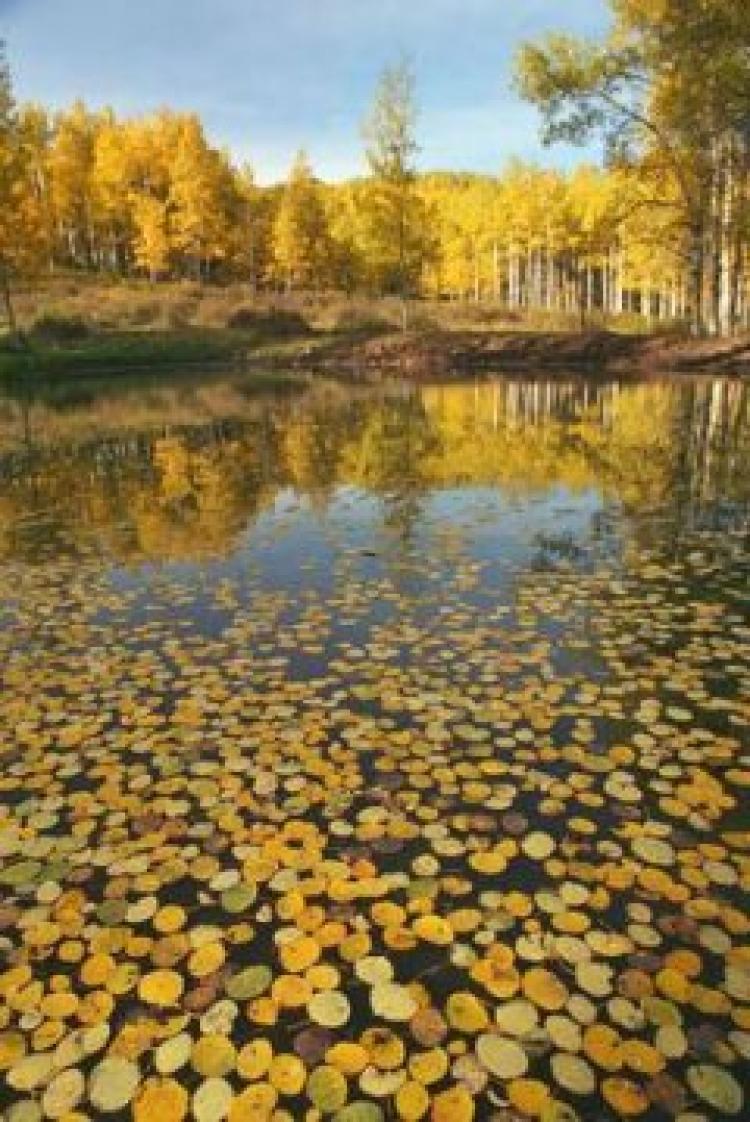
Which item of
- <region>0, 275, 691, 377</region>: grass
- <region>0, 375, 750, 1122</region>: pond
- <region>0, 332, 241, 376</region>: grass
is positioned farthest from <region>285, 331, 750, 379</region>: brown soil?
<region>0, 375, 750, 1122</region>: pond

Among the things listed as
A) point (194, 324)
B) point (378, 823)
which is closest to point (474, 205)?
point (194, 324)

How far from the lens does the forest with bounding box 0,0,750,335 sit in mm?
27828

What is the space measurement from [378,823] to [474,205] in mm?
75690

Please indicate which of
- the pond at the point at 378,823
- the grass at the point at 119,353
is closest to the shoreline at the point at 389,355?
the grass at the point at 119,353

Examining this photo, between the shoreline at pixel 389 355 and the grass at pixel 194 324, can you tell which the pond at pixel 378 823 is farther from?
the grass at pixel 194 324

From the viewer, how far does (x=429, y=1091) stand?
2.68 m

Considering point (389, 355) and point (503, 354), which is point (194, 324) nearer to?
point (389, 355)

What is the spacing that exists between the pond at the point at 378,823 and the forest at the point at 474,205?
75.1 ft

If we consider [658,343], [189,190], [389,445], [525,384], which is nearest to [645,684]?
[389,445]

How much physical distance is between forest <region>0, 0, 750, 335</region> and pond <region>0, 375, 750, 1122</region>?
22888mm

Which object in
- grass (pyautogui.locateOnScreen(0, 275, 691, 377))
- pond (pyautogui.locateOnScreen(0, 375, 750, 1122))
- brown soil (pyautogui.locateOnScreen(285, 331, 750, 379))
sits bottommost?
pond (pyautogui.locateOnScreen(0, 375, 750, 1122))

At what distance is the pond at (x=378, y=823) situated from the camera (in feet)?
9.18

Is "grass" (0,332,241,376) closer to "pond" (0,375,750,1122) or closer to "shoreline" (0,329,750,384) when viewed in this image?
"shoreline" (0,329,750,384)

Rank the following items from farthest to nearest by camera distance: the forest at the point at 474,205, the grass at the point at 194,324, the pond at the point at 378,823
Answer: the grass at the point at 194,324
the forest at the point at 474,205
the pond at the point at 378,823
